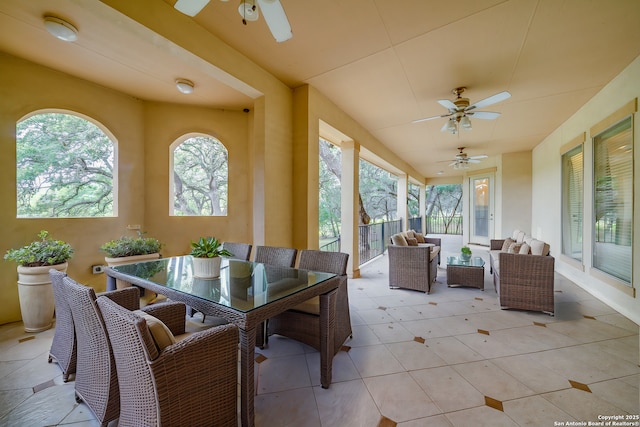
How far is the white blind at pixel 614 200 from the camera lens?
306cm

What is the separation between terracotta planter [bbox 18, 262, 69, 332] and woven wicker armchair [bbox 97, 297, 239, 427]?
2266 mm

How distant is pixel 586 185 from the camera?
3.97m

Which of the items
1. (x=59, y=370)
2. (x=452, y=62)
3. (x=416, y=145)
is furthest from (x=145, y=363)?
(x=416, y=145)

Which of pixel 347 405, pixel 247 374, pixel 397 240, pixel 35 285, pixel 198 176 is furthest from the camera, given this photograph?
pixel 198 176

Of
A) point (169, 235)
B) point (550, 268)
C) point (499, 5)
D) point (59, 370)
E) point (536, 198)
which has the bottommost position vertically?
point (59, 370)

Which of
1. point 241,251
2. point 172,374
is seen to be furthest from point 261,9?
point 241,251

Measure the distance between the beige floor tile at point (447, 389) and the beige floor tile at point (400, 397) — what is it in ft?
0.18

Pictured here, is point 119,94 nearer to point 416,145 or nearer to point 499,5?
point 499,5

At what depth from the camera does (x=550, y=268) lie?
113 inches

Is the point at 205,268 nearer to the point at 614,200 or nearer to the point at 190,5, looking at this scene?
the point at 190,5

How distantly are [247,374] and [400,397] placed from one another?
1.06 m

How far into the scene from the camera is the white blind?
10.0 feet

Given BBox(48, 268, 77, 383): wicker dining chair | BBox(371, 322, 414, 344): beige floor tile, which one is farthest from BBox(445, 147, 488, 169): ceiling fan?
BBox(48, 268, 77, 383): wicker dining chair

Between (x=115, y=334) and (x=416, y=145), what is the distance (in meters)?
6.76
